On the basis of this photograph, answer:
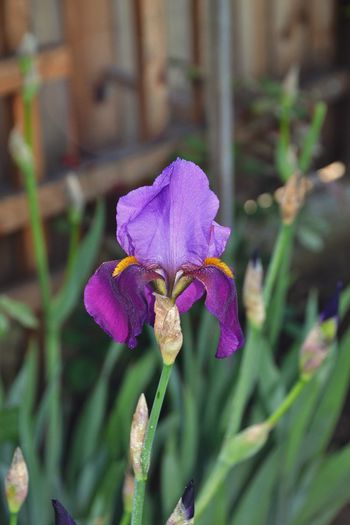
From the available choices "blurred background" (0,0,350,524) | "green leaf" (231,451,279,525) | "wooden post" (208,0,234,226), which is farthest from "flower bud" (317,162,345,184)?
"green leaf" (231,451,279,525)

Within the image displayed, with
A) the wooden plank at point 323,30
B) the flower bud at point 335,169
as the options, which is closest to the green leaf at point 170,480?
the flower bud at point 335,169

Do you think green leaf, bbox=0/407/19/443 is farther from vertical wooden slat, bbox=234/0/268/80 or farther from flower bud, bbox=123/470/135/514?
vertical wooden slat, bbox=234/0/268/80

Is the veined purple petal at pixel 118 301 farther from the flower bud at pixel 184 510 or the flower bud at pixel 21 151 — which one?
the flower bud at pixel 21 151

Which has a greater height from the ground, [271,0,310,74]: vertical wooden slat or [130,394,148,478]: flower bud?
[130,394,148,478]: flower bud

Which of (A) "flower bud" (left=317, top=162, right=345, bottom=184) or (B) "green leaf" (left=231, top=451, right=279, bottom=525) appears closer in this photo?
(B) "green leaf" (left=231, top=451, right=279, bottom=525)

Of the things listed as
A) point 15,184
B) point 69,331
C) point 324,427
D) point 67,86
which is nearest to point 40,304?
point 69,331

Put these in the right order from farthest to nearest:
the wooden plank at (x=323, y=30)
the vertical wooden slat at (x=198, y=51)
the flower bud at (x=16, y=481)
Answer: the wooden plank at (x=323, y=30), the vertical wooden slat at (x=198, y=51), the flower bud at (x=16, y=481)

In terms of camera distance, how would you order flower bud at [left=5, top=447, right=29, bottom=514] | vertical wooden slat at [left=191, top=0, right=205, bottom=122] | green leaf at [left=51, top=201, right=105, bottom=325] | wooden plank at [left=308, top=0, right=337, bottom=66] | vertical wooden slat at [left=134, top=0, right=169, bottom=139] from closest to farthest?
flower bud at [left=5, top=447, right=29, bottom=514] < green leaf at [left=51, top=201, right=105, bottom=325] < vertical wooden slat at [left=134, top=0, right=169, bottom=139] < vertical wooden slat at [left=191, top=0, right=205, bottom=122] < wooden plank at [left=308, top=0, right=337, bottom=66]

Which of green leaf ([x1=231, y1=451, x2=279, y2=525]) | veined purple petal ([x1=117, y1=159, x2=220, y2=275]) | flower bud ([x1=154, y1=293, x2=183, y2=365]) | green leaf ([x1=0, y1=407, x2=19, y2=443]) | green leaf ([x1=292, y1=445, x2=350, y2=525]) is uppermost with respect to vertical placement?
veined purple petal ([x1=117, y1=159, x2=220, y2=275])
